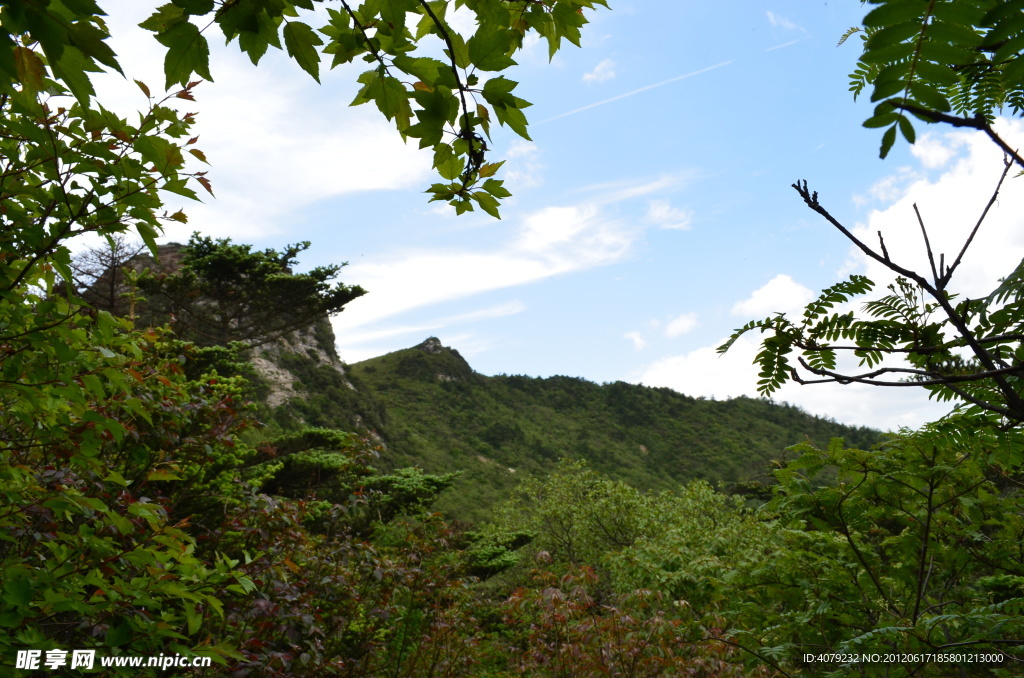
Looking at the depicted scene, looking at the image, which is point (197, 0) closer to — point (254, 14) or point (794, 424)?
point (254, 14)

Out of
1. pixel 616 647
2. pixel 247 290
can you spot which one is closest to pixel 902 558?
pixel 616 647

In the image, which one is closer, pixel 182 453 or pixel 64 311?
pixel 64 311

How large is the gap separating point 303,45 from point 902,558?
3349 mm

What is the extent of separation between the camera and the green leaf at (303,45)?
1287 millimetres

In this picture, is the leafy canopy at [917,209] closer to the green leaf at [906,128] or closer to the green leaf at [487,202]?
the green leaf at [906,128]

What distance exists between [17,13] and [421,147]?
70 cm

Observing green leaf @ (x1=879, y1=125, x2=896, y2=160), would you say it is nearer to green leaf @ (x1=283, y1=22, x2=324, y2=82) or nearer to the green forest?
the green forest

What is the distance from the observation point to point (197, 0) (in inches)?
46.8

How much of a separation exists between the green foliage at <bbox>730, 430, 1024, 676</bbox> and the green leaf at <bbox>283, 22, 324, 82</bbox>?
6.73 feet

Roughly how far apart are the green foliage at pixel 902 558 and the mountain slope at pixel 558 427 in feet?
71.4

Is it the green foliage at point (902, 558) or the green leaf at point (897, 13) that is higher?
the green leaf at point (897, 13)

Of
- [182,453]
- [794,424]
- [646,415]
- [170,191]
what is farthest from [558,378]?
[170,191]

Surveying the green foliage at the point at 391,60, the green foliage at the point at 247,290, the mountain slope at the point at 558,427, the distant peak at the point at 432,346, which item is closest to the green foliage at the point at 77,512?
the green foliage at the point at 391,60

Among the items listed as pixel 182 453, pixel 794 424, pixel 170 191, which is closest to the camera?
pixel 170 191
